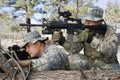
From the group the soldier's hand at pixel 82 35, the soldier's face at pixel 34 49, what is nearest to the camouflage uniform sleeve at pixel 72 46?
the soldier's hand at pixel 82 35

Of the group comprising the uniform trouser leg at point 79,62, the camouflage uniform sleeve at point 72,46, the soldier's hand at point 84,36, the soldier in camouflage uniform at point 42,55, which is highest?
the soldier in camouflage uniform at point 42,55

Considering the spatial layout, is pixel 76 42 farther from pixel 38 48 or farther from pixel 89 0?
pixel 89 0

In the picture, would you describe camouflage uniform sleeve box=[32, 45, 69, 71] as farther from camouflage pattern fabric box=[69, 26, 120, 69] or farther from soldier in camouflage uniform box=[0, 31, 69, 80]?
camouflage pattern fabric box=[69, 26, 120, 69]

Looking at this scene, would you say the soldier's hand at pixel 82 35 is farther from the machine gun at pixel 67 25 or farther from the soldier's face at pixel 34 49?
the soldier's face at pixel 34 49

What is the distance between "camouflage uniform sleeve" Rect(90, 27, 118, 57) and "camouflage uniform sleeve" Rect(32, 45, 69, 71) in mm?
2020

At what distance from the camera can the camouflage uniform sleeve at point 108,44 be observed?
25.3ft

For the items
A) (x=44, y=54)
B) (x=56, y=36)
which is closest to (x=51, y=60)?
(x=44, y=54)

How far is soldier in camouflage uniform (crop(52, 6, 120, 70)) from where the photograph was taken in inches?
304

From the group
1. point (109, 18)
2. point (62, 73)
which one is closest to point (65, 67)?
point (62, 73)

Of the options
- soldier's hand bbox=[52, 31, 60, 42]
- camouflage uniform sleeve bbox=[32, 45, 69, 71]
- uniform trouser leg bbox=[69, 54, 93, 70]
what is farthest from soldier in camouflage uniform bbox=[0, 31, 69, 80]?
uniform trouser leg bbox=[69, 54, 93, 70]

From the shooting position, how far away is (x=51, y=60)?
Answer: 217 inches

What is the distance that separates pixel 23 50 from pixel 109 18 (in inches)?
1735

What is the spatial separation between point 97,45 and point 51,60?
247 cm

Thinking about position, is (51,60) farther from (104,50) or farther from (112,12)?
(112,12)
